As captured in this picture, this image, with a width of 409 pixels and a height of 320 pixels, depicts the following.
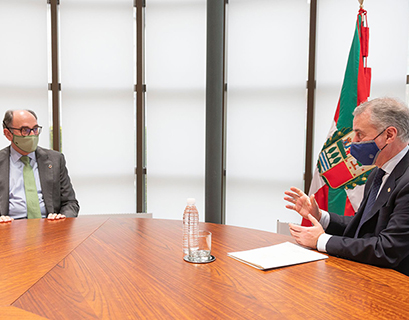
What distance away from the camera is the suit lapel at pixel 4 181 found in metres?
2.58

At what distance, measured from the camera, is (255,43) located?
13.2 ft

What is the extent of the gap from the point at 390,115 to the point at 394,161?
228 mm

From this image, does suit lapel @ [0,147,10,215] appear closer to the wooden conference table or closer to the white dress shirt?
the white dress shirt

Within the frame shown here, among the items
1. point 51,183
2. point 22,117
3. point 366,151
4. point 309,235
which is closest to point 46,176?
point 51,183

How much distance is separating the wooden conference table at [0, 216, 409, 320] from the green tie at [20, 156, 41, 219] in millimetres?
869

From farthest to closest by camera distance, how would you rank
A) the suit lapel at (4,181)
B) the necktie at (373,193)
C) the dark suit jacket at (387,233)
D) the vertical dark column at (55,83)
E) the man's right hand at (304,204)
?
the vertical dark column at (55,83)
the suit lapel at (4,181)
the man's right hand at (304,204)
the necktie at (373,193)
the dark suit jacket at (387,233)

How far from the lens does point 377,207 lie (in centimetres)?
163

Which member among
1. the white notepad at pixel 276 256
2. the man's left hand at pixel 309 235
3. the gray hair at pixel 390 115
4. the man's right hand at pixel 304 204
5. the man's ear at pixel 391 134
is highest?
the gray hair at pixel 390 115

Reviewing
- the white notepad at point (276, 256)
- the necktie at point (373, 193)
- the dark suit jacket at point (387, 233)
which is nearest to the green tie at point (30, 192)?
the white notepad at point (276, 256)

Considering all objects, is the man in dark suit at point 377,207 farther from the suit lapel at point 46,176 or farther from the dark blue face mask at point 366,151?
the suit lapel at point 46,176

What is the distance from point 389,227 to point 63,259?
1.41 metres

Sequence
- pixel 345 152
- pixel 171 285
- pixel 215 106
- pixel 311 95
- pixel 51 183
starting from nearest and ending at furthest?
pixel 171 285
pixel 51 183
pixel 345 152
pixel 311 95
pixel 215 106

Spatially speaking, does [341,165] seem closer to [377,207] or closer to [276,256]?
[377,207]

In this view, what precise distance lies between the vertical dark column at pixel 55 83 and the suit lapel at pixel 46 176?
1.45m
